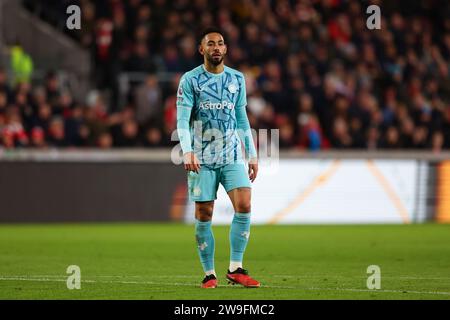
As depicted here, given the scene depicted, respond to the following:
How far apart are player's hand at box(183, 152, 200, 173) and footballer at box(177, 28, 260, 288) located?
158mm

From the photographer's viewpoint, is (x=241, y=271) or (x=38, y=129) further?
(x=38, y=129)

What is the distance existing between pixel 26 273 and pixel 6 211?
8740 mm

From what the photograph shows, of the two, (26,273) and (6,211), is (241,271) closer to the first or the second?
(26,273)

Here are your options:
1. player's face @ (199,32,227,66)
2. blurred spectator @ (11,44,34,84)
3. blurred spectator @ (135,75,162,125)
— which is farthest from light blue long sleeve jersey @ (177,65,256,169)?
blurred spectator @ (11,44,34,84)

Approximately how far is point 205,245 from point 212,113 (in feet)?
4.22

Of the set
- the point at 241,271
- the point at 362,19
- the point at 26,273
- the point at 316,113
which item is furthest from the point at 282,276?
the point at 362,19

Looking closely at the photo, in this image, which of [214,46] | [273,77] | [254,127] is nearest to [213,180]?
[214,46]

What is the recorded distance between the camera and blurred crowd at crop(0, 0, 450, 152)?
2333cm

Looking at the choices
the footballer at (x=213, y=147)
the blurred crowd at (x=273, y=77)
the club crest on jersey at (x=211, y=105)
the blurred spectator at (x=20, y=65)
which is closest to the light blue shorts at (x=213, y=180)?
the footballer at (x=213, y=147)

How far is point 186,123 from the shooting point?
11.1 metres

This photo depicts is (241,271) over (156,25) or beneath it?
beneath

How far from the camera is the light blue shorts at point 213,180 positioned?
1112 cm

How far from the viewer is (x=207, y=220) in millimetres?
11227
